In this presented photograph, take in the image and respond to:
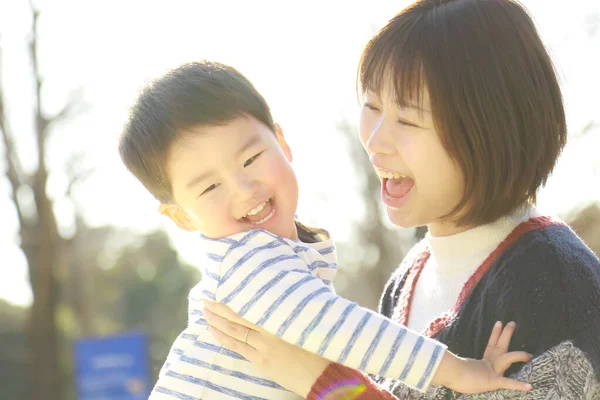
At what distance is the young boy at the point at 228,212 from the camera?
2295mm

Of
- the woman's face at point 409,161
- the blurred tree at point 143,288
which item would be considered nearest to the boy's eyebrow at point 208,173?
the woman's face at point 409,161

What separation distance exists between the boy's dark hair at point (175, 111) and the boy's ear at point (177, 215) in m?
0.02

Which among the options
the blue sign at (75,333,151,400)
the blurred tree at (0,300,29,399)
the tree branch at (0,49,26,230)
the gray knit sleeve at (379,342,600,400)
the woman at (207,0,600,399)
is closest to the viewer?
the gray knit sleeve at (379,342,600,400)

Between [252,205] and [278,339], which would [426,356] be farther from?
[252,205]

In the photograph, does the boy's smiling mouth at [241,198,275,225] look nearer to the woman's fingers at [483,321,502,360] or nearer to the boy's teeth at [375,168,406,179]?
the boy's teeth at [375,168,406,179]

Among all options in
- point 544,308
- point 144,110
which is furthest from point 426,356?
point 144,110

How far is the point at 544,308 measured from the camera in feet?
6.80

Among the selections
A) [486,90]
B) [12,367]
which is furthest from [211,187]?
[12,367]

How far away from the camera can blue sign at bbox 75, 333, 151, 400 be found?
34.3ft

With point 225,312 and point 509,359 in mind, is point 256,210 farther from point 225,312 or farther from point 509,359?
point 509,359

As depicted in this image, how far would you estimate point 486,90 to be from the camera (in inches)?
90.3

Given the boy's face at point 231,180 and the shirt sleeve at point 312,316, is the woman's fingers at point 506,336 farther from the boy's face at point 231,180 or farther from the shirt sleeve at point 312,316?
the boy's face at point 231,180

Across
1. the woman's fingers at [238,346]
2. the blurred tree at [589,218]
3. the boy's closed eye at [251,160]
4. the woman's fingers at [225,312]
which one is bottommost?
the blurred tree at [589,218]

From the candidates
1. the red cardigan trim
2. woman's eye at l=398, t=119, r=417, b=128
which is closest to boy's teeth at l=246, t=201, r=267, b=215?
woman's eye at l=398, t=119, r=417, b=128
